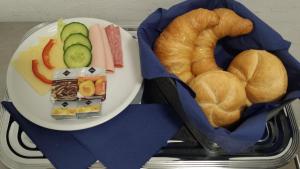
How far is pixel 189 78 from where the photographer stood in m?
0.53

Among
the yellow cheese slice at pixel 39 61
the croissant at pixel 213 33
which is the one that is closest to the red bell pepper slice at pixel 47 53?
the yellow cheese slice at pixel 39 61

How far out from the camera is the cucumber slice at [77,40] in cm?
62

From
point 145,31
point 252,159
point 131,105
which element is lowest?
point 252,159

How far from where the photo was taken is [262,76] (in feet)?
1.64

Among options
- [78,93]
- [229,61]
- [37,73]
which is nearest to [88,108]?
[78,93]

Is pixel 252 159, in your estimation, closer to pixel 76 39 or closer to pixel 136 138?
pixel 136 138

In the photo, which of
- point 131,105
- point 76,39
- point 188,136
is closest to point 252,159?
point 188,136

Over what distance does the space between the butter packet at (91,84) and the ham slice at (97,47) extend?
2cm

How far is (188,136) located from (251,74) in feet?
0.48

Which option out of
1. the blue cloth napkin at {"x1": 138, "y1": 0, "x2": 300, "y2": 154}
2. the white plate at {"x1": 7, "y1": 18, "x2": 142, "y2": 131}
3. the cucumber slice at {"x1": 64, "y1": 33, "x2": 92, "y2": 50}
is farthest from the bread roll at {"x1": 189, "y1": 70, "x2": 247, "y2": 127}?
→ the cucumber slice at {"x1": 64, "y1": 33, "x2": 92, "y2": 50}

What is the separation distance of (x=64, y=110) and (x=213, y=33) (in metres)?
0.26

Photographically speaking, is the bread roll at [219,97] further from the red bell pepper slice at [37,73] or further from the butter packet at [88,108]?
the red bell pepper slice at [37,73]

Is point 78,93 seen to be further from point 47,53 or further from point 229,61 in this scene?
point 229,61

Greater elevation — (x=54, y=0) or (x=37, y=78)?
(x=54, y=0)
